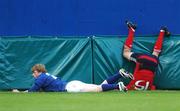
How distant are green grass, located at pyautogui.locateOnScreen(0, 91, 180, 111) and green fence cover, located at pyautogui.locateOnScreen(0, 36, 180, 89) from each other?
2.26 meters

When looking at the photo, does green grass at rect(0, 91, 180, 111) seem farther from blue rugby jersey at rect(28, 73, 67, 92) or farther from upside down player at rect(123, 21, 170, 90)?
upside down player at rect(123, 21, 170, 90)

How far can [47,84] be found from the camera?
11.0 m

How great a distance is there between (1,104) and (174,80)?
5031 mm

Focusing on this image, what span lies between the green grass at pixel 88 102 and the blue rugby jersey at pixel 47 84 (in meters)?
0.52

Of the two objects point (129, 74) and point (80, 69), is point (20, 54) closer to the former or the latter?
point (80, 69)

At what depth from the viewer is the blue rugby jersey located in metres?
10.8

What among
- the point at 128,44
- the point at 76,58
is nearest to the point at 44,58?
the point at 76,58

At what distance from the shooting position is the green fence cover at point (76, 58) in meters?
12.5

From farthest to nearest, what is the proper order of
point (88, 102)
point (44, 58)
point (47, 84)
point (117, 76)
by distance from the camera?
point (44, 58) → point (117, 76) → point (47, 84) → point (88, 102)

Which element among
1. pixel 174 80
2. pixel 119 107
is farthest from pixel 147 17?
pixel 119 107

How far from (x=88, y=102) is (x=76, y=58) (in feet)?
12.7

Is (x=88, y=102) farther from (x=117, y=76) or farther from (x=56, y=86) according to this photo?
(x=117, y=76)

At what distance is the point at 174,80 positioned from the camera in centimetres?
1241

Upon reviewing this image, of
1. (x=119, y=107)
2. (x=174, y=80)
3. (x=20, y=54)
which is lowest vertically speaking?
(x=119, y=107)
